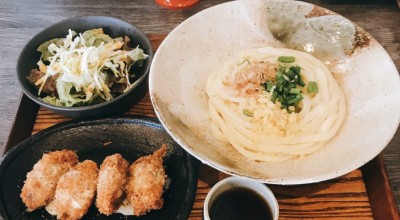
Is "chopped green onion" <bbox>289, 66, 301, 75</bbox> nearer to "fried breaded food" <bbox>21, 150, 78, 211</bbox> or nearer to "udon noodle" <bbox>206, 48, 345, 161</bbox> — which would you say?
"udon noodle" <bbox>206, 48, 345, 161</bbox>

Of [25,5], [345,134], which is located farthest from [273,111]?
[25,5]

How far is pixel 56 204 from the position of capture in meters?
1.79

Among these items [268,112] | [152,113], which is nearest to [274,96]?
[268,112]

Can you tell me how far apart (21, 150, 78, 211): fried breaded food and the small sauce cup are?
81 centimetres

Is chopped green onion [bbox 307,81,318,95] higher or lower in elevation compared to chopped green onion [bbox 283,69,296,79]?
lower

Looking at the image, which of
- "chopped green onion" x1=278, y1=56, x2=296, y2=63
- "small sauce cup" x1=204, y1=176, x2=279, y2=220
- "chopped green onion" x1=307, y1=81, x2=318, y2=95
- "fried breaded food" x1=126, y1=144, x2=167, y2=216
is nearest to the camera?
"small sauce cup" x1=204, y1=176, x2=279, y2=220

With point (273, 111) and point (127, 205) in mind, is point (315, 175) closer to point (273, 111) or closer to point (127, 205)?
point (273, 111)

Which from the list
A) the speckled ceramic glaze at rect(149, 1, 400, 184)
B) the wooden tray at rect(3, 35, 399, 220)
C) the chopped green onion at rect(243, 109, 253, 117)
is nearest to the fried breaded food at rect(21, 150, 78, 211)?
the speckled ceramic glaze at rect(149, 1, 400, 184)

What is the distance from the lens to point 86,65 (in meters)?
2.26

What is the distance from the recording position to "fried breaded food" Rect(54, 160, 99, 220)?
175 cm

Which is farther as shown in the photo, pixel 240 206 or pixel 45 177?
pixel 45 177

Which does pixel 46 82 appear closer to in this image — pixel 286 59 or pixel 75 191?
pixel 75 191

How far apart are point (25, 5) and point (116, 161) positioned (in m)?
2.32

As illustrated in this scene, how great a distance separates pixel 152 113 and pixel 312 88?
94 centimetres
